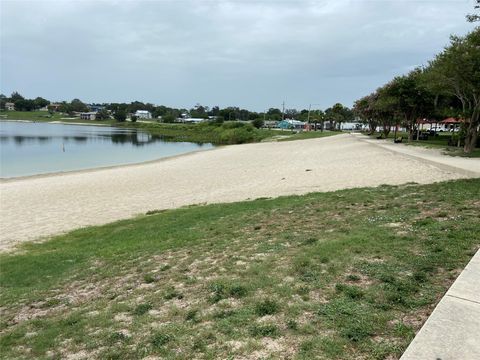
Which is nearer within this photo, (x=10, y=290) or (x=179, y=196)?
(x=10, y=290)

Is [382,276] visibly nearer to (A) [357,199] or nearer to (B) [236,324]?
(B) [236,324]

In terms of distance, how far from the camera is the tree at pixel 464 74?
22.4 m

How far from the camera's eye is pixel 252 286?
5184mm

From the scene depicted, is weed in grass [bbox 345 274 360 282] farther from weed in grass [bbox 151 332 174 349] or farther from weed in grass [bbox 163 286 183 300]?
weed in grass [bbox 151 332 174 349]

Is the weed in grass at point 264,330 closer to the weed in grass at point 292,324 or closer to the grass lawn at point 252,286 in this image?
the grass lawn at point 252,286

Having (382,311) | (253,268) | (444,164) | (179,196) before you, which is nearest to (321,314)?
(382,311)

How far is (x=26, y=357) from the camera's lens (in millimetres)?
4398

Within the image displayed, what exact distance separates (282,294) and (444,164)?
1613 centimetres

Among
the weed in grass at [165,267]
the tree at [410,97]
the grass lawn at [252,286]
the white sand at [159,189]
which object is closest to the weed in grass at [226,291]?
the grass lawn at [252,286]

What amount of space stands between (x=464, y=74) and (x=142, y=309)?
24.3 m

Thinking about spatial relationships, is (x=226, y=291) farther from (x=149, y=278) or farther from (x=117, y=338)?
(x=149, y=278)

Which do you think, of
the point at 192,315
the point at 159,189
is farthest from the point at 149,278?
the point at 159,189

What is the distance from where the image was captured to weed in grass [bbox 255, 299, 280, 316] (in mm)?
4353

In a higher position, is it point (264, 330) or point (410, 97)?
point (410, 97)
